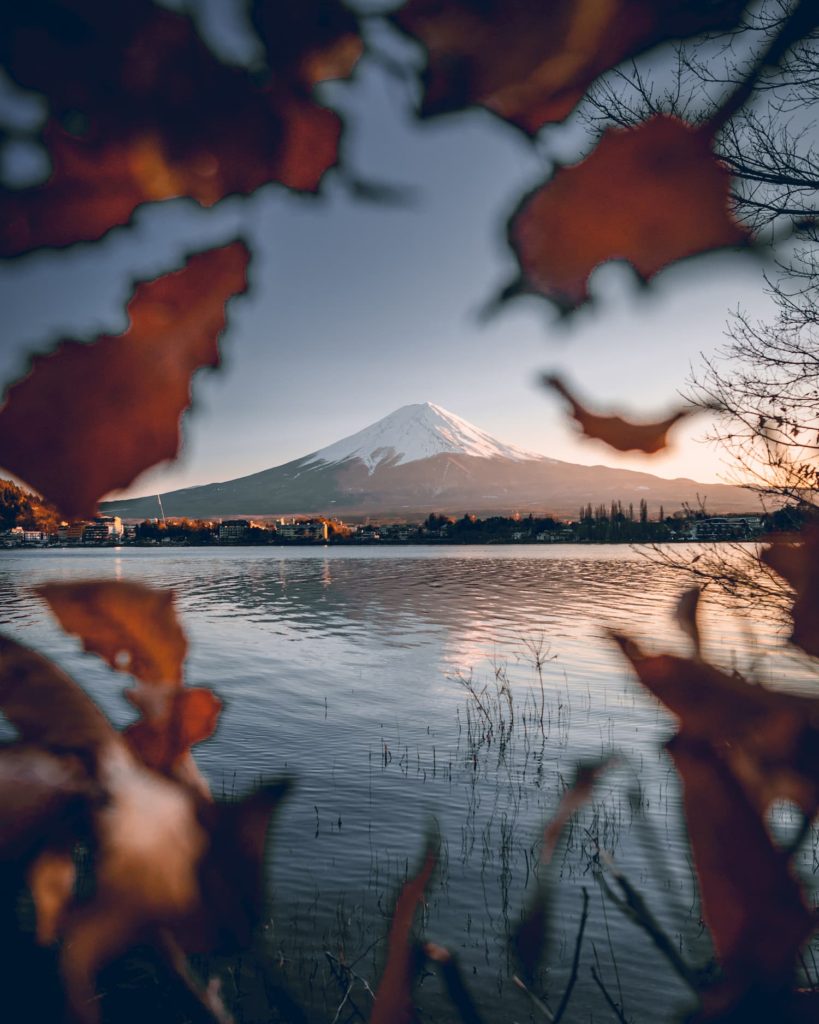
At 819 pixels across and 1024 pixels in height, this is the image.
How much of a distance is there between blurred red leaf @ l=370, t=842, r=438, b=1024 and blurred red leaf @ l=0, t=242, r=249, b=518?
45 cm

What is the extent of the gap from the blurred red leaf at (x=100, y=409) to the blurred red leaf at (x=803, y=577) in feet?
1.64

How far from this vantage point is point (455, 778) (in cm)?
1297

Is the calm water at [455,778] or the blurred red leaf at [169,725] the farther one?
the calm water at [455,778]

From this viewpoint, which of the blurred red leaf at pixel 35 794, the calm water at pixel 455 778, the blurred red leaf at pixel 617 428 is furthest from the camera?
the calm water at pixel 455 778

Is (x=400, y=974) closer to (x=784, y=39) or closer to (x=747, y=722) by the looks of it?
(x=747, y=722)

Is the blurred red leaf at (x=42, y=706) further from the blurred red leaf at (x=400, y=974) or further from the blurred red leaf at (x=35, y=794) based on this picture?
the blurred red leaf at (x=400, y=974)

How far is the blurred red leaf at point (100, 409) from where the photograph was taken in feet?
1.73

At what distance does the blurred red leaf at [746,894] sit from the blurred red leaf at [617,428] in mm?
316

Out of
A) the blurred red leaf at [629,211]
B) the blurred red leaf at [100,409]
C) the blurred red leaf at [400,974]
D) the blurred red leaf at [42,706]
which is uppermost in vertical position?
the blurred red leaf at [629,211]

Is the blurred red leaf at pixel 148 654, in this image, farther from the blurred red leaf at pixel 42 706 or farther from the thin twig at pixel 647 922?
the thin twig at pixel 647 922

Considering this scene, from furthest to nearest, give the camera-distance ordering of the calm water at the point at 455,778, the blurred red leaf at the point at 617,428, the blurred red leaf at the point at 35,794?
the calm water at the point at 455,778, the blurred red leaf at the point at 617,428, the blurred red leaf at the point at 35,794

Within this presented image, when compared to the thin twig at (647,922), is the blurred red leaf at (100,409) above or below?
above

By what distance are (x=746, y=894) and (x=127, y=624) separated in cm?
56

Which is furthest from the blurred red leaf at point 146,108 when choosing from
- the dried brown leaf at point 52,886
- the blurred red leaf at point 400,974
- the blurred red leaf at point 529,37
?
the blurred red leaf at point 400,974
